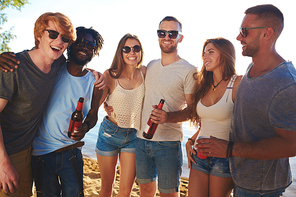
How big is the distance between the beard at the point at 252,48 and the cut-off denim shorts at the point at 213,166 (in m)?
1.27

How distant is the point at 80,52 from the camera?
10.4ft

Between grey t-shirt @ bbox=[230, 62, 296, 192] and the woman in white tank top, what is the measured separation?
27 centimetres

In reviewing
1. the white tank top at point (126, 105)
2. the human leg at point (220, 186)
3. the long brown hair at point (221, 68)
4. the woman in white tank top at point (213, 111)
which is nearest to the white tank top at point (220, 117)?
the woman in white tank top at point (213, 111)

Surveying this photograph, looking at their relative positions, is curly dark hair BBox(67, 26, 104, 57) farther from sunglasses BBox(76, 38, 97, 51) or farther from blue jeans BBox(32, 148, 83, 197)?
blue jeans BBox(32, 148, 83, 197)

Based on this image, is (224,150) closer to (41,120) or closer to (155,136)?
(155,136)

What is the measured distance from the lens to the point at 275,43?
2.42 meters

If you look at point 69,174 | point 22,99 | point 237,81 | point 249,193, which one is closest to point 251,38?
point 237,81

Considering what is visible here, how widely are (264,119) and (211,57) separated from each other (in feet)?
4.13

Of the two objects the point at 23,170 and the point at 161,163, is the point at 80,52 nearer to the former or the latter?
the point at 23,170

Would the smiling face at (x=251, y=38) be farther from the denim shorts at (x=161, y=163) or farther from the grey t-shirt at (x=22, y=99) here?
the grey t-shirt at (x=22, y=99)

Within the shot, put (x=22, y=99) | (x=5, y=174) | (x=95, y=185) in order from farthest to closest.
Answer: (x=95, y=185) < (x=22, y=99) < (x=5, y=174)

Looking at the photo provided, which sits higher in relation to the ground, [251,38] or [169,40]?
[169,40]

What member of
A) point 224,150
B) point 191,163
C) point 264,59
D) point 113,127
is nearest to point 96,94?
point 113,127

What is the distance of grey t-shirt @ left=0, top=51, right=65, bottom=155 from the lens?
8.07ft
